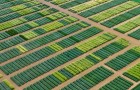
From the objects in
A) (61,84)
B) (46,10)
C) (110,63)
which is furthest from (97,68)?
(46,10)

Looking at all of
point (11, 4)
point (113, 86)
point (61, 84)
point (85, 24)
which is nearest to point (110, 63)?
point (113, 86)

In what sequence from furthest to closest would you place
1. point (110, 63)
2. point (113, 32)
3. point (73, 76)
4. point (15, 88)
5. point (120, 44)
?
point (113, 32)
point (120, 44)
point (110, 63)
point (73, 76)
point (15, 88)

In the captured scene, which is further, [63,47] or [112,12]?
[112,12]

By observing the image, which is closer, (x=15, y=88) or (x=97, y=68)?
(x=15, y=88)

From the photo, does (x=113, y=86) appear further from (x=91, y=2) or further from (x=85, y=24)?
(x=91, y=2)

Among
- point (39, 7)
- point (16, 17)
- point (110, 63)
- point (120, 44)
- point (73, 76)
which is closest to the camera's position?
point (73, 76)

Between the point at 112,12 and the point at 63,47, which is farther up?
the point at 112,12
